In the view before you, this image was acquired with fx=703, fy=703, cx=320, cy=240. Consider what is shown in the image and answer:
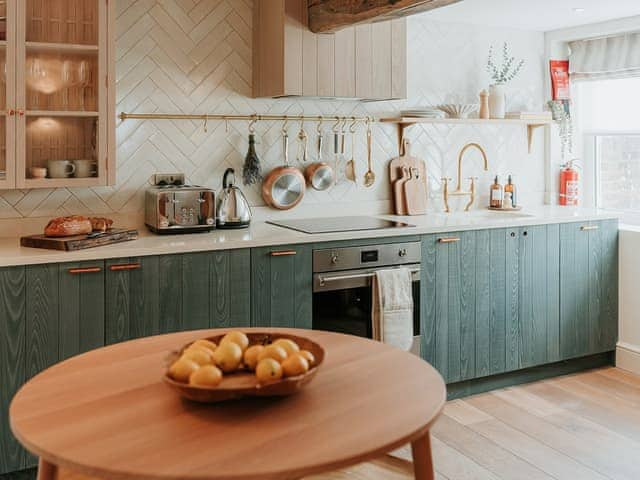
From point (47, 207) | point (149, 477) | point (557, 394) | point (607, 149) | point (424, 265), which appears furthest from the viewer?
point (607, 149)

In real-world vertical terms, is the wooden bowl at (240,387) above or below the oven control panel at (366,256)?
below

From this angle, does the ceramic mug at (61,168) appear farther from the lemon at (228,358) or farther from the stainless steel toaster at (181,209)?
the lemon at (228,358)

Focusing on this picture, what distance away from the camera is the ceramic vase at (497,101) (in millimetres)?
4488

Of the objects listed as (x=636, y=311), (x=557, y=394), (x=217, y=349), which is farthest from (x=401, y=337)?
(x=217, y=349)

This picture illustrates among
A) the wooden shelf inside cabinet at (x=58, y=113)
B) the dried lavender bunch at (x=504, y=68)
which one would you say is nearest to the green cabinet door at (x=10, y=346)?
the wooden shelf inside cabinet at (x=58, y=113)

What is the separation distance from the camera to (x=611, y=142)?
4801 millimetres

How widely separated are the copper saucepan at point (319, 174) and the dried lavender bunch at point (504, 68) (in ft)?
4.42

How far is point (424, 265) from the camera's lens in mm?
3699

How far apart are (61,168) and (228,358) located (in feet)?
6.02

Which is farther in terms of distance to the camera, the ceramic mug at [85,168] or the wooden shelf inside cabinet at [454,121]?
the wooden shelf inside cabinet at [454,121]

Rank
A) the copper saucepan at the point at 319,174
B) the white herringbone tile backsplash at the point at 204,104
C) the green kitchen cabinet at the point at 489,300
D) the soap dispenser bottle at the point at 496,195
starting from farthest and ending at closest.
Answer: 1. the soap dispenser bottle at the point at 496,195
2. the copper saucepan at the point at 319,174
3. the green kitchen cabinet at the point at 489,300
4. the white herringbone tile backsplash at the point at 204,104

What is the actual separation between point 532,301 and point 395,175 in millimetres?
1101

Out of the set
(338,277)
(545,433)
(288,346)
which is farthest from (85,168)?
(545,433)

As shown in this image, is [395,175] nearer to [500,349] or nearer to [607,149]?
[500,349]
